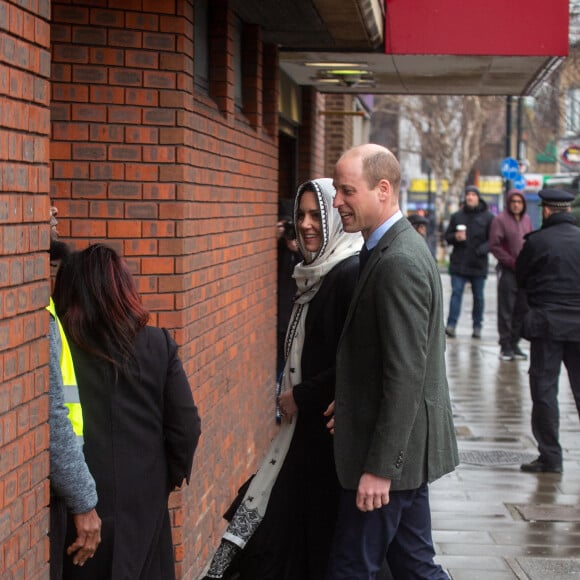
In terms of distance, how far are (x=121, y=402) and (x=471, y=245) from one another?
13234mm

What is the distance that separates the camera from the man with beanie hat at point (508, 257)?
14766 mm

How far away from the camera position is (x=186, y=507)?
5.51m

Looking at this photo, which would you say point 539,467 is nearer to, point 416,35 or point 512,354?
point 416,35

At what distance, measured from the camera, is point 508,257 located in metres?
14.9

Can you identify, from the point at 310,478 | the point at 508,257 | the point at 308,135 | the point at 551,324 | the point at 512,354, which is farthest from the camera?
the point at 508,257

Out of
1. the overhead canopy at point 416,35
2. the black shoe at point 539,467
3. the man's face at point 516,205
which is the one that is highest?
the overhead canopy at point 416,35

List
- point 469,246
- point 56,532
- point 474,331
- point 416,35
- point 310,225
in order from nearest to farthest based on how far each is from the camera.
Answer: point 56,532 < point 310,225 < point 416,35 < point 469,246 < point 474,331

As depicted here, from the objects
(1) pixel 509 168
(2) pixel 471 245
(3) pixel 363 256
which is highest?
(1) pixel 509 168

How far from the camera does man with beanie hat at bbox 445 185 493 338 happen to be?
16750 millimetres

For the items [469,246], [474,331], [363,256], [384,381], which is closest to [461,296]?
[474,331]

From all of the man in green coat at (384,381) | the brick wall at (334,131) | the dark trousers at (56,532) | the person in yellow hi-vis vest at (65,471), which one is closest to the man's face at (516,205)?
the brick wall at (334,131)

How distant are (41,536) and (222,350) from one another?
Answer: 10.2ft

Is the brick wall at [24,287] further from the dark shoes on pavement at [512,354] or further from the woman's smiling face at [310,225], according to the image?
the dark shoes on pavement at [512,354]

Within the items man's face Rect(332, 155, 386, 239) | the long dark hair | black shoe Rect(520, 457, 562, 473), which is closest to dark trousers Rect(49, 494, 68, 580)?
the long dark hair
